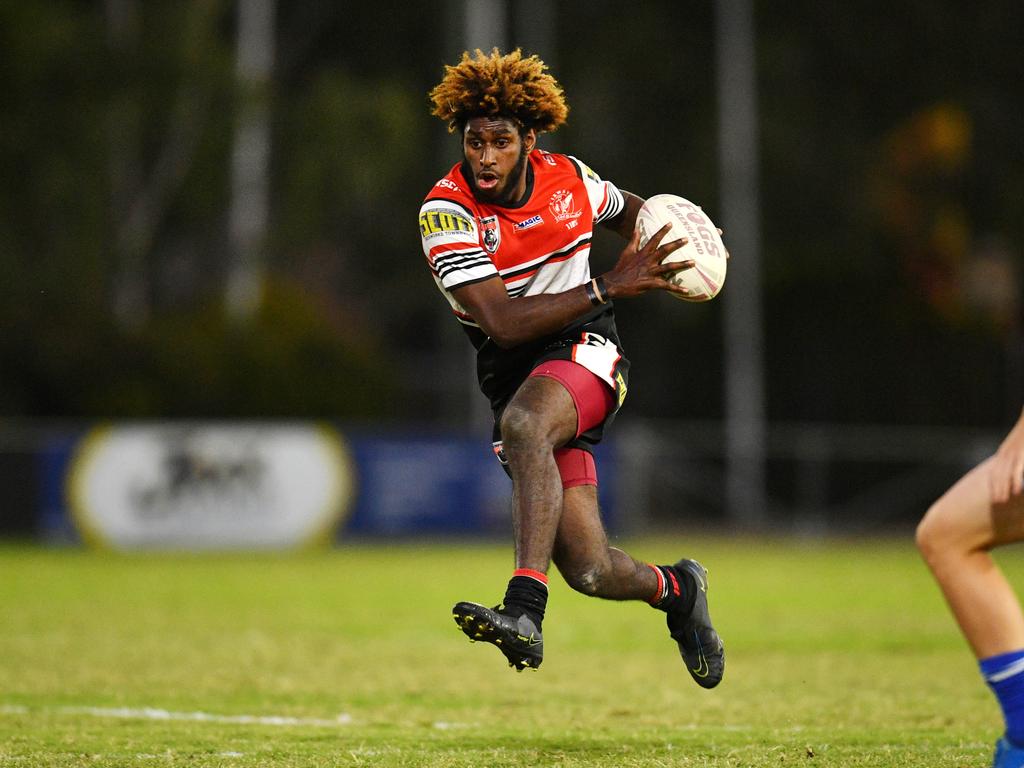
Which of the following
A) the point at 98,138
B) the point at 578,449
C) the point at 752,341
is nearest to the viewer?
the point at 578,449

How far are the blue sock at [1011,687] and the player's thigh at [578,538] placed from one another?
84.2 inches

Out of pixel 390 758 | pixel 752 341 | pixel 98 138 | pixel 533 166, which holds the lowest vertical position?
pixel 390 758

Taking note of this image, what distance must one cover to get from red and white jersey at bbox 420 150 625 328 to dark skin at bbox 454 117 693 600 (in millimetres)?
76

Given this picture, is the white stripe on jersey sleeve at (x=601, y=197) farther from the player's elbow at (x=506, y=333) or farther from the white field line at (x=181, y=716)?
the white field line at (x=181, y=716)

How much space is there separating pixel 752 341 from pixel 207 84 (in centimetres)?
1192

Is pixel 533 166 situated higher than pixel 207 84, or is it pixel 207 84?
pixel 207 84

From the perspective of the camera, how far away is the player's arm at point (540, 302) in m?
6.89

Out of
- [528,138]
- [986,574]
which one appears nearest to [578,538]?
[528,138]

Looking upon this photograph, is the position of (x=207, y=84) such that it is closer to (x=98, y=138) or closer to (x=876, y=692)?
(x=98, y=138)

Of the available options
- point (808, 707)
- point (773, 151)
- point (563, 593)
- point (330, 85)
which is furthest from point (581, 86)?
point (808, 707)

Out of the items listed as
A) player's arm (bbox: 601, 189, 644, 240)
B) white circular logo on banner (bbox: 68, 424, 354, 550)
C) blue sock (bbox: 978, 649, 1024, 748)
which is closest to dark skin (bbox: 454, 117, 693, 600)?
player's arm (bbox: 601, 189, 644, 240)

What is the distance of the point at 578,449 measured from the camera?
722 centimetres

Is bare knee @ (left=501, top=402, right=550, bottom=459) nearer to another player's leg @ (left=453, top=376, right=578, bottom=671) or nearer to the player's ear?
another player's leg @ (left=453, top=376, right=578, bottom=671)

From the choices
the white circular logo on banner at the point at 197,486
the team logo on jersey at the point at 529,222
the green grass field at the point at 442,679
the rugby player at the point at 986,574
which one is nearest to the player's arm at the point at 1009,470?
the rugby player at the point at 986,574
